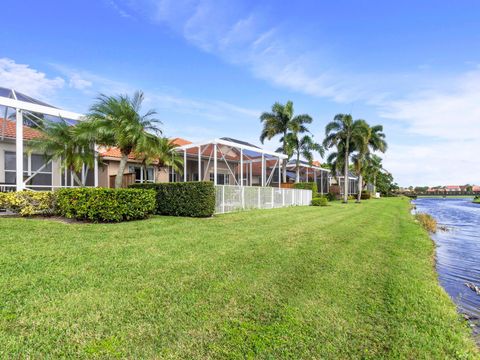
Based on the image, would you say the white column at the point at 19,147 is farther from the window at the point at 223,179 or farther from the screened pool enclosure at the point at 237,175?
the window at the point at 223,179

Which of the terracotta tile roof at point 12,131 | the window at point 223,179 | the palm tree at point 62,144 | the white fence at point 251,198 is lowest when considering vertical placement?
the white fence at point 251,198

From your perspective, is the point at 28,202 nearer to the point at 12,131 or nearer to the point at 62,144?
the point at 62,144

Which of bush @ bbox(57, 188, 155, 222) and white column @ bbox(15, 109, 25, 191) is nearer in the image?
bush @ bbox(57, 188, 155, 222)

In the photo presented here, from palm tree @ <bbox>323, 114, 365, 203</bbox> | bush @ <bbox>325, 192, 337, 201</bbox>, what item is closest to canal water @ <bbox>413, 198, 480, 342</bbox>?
palm tree @ <bbox>323, 114, 365, 203</bbox>

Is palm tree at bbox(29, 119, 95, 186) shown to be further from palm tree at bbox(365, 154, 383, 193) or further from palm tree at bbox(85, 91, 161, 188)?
palm tree at bbox(365, 154, 383, 193)

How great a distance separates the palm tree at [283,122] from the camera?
97.3 feet

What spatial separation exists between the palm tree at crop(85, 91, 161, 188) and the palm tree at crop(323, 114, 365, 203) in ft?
87.4

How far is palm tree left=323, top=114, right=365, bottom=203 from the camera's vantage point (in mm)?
33719

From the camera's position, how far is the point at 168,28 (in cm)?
1401

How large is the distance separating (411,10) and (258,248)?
→ 11.3 metres

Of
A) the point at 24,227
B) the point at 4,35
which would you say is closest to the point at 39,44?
the point at 4,35

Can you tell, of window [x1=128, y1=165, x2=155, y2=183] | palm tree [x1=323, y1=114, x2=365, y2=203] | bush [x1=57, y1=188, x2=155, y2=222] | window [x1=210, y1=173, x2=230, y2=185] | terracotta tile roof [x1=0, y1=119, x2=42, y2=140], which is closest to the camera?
bush [x1=57, y1=188, x2=155, y2=222]

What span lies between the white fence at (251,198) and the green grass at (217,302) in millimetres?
7164

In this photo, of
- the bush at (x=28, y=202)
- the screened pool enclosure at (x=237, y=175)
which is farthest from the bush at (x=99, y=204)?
the screened pool enclosure at (x=237, y=175)
